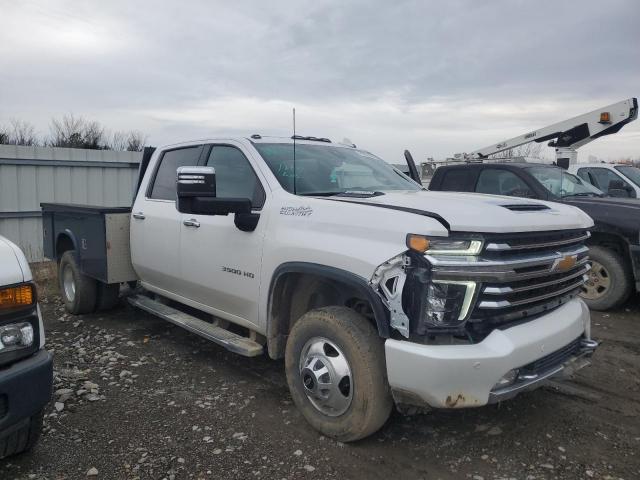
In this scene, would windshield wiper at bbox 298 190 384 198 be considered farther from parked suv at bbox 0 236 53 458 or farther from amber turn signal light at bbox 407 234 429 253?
parked suv at bbox 0 236 53 458

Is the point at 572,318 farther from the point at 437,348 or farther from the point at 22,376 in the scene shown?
the point at 22,376

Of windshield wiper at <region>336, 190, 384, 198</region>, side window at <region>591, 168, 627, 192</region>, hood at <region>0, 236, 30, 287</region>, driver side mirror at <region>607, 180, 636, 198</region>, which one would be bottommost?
hood at <region>0, 236, 30, 287</region>

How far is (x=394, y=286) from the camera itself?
9.59 feet

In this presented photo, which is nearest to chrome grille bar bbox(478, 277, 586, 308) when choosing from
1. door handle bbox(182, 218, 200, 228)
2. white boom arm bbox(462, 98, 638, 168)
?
door handle bbox(182, 218, 200, 228)

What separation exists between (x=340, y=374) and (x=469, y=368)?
2.64ft

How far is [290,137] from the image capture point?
472cm

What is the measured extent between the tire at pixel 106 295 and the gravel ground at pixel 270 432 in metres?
1.46

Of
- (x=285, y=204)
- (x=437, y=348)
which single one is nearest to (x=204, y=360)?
(x=285, y=204)

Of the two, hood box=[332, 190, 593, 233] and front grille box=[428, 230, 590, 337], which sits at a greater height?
hood box=[332, 190, 593, 233]

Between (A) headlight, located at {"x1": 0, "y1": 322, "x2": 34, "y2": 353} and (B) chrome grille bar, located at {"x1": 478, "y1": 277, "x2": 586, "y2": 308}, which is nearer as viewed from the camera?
(A) headlight, located at {"x1": 0, "y1": 322, "x2": 34, "y2": 353}

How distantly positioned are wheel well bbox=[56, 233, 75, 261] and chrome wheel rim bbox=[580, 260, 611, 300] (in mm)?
6150

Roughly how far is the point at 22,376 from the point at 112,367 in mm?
2155

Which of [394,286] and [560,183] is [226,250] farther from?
[560,183]

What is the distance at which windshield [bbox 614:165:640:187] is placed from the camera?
31.5ft
